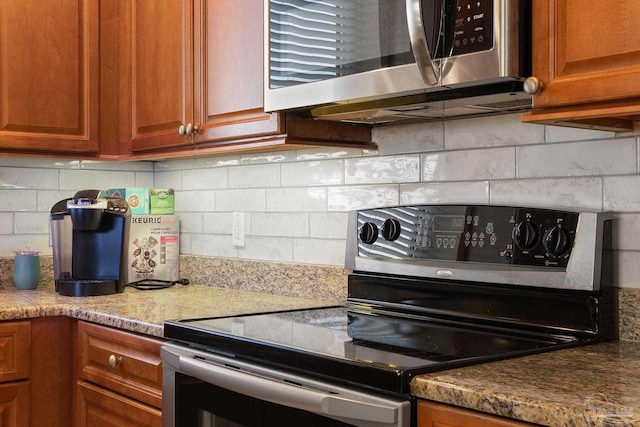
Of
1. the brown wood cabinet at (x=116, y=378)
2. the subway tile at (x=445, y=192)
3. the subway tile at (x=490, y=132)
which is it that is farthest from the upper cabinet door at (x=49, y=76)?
the subway tile at (x=490, y=132)

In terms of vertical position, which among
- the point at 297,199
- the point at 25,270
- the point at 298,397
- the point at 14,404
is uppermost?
the point at 297,199

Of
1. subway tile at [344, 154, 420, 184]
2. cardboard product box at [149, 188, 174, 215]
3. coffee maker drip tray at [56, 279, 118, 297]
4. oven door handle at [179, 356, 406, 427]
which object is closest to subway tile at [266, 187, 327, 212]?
subway tile at [344, 154, 420, 184]

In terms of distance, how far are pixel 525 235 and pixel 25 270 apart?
1.79 meters

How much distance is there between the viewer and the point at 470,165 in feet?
6.31

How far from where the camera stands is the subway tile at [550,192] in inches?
65.7

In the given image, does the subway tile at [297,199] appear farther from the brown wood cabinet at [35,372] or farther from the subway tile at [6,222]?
the subway tile at [6,222]

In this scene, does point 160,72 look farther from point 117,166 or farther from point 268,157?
point 117,166

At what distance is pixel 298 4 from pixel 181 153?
74 centimetres

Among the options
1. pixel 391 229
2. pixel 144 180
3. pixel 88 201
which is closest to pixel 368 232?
pixel 391 229

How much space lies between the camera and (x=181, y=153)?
8.12 ft

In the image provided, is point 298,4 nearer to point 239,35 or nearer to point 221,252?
point 239,35

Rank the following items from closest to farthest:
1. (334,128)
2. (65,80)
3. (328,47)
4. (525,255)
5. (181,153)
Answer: (525,255) → (328,47) → (334,128) → (181,153) → (65,80)

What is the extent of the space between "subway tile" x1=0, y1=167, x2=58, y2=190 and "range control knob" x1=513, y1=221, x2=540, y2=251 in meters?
1.88

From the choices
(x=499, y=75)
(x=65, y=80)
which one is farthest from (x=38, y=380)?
(x=499, y=75)
